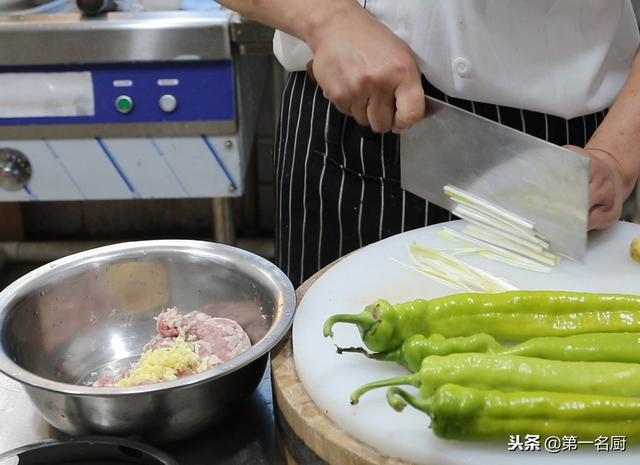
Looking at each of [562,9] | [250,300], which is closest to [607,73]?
[562,9]

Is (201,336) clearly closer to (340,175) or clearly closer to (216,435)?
(216,435)

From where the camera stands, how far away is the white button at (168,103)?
85.7 inches

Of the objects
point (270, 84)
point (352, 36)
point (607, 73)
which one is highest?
point (352, 36)

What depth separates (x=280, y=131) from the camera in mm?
1688

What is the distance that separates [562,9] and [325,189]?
1.76 feet

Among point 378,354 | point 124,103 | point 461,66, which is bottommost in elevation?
point 124,103

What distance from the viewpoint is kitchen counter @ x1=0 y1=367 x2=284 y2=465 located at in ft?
3.17

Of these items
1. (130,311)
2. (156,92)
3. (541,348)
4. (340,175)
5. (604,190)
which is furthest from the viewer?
(156,92)

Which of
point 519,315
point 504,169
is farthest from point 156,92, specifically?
point 519,315

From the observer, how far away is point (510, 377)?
34.3 inches

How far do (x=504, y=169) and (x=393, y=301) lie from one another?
28cm

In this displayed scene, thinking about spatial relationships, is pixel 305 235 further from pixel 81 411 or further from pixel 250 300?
pixel 81 411

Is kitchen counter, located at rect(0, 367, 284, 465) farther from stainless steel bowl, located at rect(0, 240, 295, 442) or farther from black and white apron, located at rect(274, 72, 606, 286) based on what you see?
black and white apron, located at rect(274, 72, 606, 286)

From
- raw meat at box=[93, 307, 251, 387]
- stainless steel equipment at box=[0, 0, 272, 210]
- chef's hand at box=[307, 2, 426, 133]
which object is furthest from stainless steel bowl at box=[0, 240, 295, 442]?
stainless steel equipment at box=[0, 0, 272, 210]
